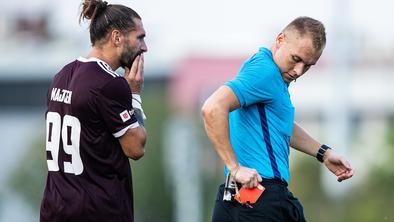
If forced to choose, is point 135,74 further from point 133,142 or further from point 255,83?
point 255,83

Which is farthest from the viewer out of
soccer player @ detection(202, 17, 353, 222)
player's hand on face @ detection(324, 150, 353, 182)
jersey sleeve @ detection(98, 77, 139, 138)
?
player's hand on face @ detection(324, 150, 353, 182)

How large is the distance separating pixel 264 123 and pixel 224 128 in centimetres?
40

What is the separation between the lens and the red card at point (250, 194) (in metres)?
7.76

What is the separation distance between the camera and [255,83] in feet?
25.6

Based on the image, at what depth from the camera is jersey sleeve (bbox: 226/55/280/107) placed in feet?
25.5

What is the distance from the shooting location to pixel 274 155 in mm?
8008

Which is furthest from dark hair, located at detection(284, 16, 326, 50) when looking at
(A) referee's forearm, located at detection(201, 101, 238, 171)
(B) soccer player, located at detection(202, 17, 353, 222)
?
(A) referee's forearm, located at detection(201, 101, 238, 171)

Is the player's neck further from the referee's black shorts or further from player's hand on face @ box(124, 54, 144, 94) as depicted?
the referee's black shorts

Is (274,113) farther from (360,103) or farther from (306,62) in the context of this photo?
(360,103)

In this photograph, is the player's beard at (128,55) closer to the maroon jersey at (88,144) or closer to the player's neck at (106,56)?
the player's neck at (106,56)

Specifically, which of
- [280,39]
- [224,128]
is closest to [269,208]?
[224,128]

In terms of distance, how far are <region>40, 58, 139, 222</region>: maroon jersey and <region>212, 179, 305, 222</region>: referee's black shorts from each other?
2.25 ft

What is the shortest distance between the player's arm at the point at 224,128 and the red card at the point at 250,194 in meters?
0.06

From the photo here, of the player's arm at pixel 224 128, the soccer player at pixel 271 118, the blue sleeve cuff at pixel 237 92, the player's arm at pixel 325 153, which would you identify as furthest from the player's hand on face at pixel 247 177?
the player's arm at pixel 325 153
